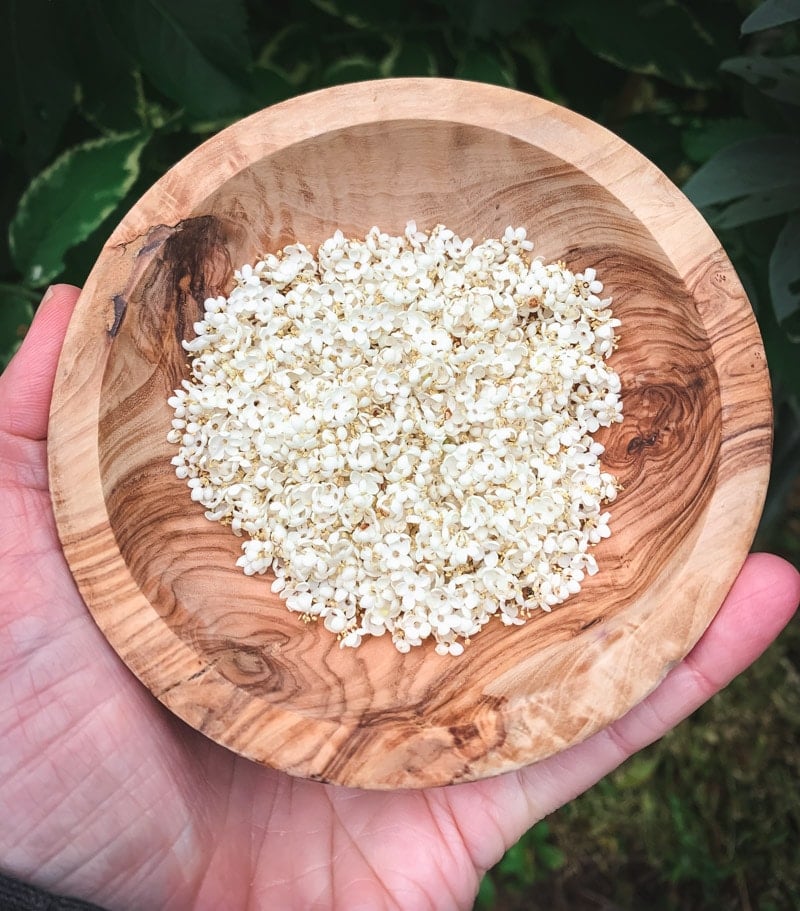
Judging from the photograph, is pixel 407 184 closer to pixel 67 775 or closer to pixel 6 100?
pixel 6 100

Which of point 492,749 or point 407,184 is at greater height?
point 407,184

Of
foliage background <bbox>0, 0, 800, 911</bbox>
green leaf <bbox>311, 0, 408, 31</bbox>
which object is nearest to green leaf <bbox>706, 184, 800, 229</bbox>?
foliage background <bbox>0, 0, 800, 911</bbox>

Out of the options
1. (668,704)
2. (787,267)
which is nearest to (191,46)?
(787,267)

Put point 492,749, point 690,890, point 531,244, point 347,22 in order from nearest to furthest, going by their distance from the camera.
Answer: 1. point 492,749
2. point 531,244
3. point 347,22
4. point 690,890

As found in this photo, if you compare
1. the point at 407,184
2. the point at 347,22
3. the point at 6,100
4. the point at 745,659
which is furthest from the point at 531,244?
the point at 6,100

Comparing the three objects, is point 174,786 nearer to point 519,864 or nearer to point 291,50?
point 519,864

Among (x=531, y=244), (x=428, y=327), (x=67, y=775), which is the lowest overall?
(x=67, y=775)
